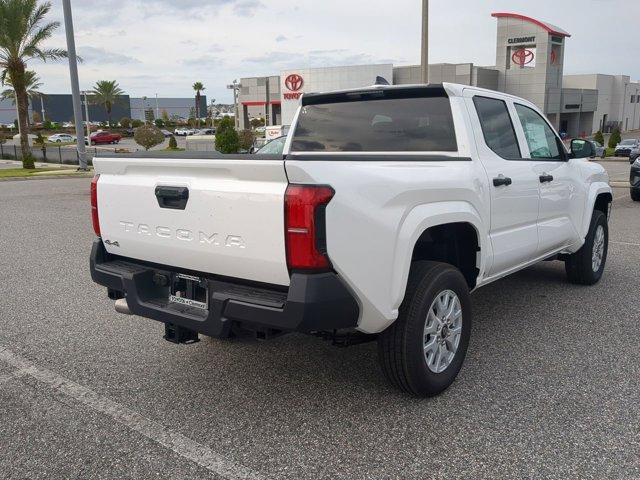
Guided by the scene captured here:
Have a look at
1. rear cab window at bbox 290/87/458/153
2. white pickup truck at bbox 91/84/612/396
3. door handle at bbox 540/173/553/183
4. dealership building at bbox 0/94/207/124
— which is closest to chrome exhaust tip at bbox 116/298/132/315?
white pickup truck at bbox 91/84/612/396

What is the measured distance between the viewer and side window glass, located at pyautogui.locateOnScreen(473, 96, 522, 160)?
14.6 feet

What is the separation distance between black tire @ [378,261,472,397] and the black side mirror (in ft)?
9.38

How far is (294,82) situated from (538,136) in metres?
49.7

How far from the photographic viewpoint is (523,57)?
2203 inches

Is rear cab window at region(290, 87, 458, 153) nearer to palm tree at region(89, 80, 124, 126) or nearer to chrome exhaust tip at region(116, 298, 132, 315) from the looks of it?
chrome exhaust tip at region(116, 298, 132, 315)

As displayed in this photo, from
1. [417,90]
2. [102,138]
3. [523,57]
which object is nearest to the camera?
[417,90]

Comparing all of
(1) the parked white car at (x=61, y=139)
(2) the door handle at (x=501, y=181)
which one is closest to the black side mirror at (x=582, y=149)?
(2) the door handle at (x=501, y=181)

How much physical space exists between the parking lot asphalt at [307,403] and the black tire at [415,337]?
0.18m

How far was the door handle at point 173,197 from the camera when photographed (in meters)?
3.35

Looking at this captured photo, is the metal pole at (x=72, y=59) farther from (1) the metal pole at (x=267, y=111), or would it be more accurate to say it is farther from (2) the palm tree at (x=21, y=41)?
(1) the metal pole at (x=267, y=111)

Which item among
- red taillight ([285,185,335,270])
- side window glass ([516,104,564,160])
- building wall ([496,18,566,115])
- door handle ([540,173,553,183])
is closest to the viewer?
red taillight ([285,185,335,270])

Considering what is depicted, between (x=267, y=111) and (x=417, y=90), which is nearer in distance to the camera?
(x=417, y=90)

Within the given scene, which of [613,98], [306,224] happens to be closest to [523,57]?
[613,98]

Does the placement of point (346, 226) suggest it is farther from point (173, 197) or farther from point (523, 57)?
point (523, 57)
